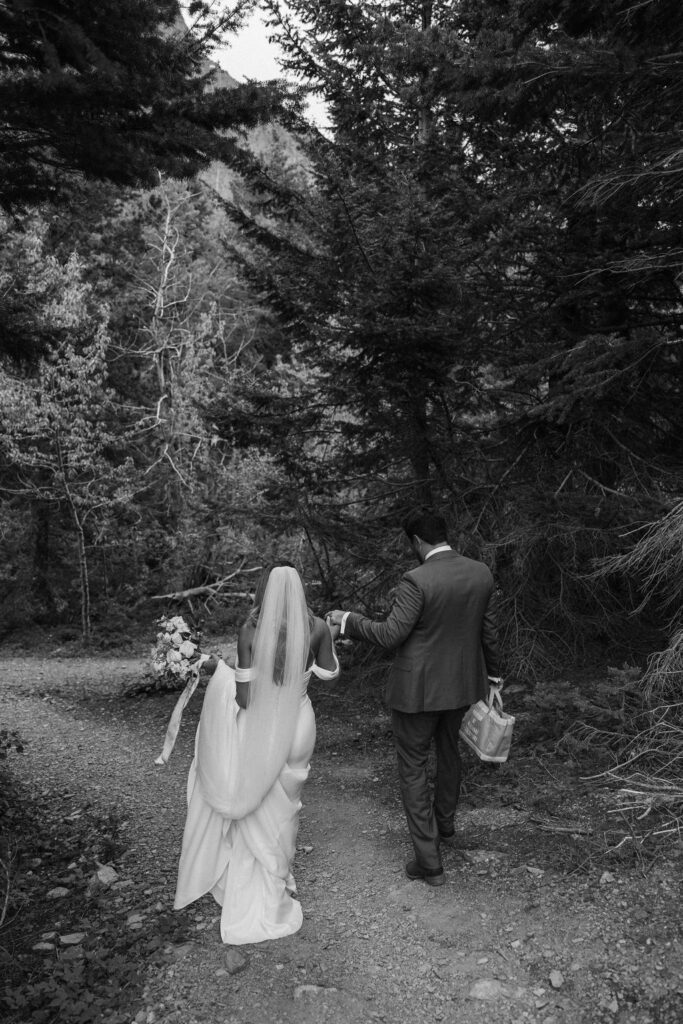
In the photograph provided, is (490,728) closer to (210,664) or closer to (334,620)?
(334,620)

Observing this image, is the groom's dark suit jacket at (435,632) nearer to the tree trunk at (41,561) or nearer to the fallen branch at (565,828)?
the fallen branch at (565,828)

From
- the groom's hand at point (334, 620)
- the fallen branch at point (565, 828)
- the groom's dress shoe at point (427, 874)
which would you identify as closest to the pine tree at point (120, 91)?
the groom's hand at point (334, 620)

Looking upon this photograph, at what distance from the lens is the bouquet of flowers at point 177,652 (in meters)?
4.79

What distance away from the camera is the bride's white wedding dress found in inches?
170

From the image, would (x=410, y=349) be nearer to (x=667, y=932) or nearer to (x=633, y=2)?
(x=633, y=2)

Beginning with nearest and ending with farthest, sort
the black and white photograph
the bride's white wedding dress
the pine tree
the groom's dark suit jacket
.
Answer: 1. the black and white photograph
2. the bride's white wedding dress
3. the pine tree
4. the groom's dark suit jacket

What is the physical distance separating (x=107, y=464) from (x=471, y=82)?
1384cm

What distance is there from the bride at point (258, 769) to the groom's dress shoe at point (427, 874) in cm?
77

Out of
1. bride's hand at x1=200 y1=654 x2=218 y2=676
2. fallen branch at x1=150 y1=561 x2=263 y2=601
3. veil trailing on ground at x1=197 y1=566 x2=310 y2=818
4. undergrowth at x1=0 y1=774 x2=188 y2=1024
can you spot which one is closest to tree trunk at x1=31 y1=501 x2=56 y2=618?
fallen branch at x1=150 y1=561 x2=263 y2=601

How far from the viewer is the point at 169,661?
478cm

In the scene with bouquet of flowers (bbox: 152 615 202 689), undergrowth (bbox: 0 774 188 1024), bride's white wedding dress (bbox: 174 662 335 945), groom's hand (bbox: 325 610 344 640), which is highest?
groom's hand (bbox: 325 610 344 640)

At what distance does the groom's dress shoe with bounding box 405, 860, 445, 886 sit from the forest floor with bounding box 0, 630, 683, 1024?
0.07 m

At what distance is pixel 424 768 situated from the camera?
471 cm

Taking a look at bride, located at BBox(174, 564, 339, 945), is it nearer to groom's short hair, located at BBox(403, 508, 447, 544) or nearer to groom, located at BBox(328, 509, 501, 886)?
groom, located at BBox(328, 509, 501, 886)
